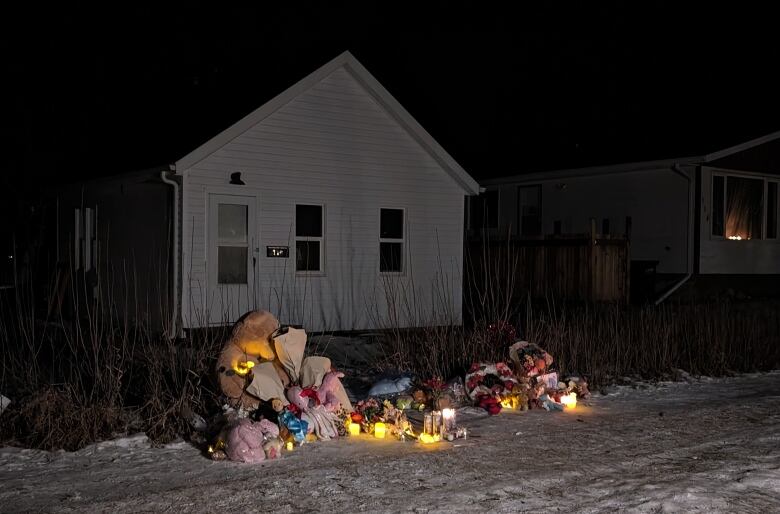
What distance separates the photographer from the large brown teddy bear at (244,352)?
6676 millimetres

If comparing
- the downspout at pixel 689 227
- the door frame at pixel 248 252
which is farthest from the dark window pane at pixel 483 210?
the door frame at pixel 248 252

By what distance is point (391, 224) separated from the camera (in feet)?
46.1

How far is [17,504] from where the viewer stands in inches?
188

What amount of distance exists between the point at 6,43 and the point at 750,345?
957 inches

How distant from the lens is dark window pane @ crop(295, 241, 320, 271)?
12961 mm

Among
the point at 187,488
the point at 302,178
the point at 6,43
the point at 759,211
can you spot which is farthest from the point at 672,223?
the point at 6,43

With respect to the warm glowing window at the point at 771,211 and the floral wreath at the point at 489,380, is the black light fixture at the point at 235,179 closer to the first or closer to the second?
the floral wreath at the point at 489,380

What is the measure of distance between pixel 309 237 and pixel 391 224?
171 centimetres

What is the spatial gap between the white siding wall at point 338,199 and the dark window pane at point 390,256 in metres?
0.19

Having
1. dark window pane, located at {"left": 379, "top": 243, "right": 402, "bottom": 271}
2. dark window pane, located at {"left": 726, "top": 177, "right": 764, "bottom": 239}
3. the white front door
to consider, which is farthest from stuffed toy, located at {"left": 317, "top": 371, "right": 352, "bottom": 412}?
dark window pane, located at {"left": 726, "top": 177, "right": 764, "bottom": 239}

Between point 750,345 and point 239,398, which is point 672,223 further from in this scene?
point 239,398

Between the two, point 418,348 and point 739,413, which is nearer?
point 739,413

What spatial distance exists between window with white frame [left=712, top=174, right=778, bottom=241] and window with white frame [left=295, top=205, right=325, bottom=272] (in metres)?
9.73

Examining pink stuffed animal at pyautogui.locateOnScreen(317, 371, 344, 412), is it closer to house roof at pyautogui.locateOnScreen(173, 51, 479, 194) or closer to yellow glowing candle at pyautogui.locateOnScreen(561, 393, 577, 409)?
yellow glowing candle at pyautogui.locateOnScreen(561, 393, 577, 409)
